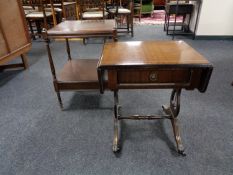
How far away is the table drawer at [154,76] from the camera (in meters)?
0.99

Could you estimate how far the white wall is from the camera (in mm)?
3512

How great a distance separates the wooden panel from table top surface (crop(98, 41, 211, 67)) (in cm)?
164

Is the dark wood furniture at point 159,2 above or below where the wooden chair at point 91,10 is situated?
below

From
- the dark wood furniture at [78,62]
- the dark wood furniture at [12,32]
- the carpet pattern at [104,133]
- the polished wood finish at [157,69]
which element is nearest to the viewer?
the polished wood finish at [157,69]

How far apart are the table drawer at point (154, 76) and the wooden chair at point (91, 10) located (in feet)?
9.21

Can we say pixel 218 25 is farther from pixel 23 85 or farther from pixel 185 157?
pixel 23 85

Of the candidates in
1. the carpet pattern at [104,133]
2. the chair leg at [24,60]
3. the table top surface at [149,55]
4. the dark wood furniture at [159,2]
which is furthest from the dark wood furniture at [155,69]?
the dark wood furniture at [159,2]

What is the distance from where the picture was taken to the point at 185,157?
50.2 inches

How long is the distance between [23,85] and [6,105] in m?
0.44

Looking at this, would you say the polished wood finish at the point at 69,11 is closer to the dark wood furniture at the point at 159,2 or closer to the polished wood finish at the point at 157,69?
the polished wood finish at the point at 157,69

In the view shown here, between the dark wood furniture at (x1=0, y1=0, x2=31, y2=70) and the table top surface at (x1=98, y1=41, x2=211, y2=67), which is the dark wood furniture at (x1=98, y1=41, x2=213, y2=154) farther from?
the dark wood furniture at (x1=0, y1=0, x2=31, y2=70)

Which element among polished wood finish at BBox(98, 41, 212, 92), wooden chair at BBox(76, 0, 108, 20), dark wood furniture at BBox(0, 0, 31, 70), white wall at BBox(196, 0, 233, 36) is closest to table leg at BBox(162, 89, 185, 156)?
polished wood finish at BBox(98, 41, 212, 92)

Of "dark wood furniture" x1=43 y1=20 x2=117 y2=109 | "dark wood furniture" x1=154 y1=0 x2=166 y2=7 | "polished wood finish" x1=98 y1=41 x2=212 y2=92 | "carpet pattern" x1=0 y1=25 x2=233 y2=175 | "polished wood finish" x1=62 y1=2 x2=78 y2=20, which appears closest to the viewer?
"polished wood finish" x1=98 y1=41 x2=212 y2=92

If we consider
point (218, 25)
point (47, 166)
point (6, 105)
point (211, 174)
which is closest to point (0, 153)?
point (47, 166)
